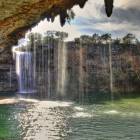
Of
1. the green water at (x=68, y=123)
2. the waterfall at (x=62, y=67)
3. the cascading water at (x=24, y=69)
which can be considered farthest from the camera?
the waterfall at (x=62, y=67)

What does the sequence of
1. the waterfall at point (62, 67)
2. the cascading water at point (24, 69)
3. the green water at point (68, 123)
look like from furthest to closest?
1. the waterfall at point (62, 67)
2. the cascading water at point (24, 69)
3. the green water at point (68, 123)

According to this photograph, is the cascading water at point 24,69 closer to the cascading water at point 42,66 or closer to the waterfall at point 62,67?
the cascading water at point 42,66

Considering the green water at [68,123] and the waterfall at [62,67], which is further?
the waterfall at [62,67]

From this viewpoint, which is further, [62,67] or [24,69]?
[62,67]

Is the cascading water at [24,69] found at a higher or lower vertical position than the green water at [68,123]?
higher

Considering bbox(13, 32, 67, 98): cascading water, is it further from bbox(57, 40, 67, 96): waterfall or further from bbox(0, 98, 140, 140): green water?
bbox(0, 98, 140, 140): green water

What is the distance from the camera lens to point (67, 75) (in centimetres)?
4806

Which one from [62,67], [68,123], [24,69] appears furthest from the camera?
[62,67]

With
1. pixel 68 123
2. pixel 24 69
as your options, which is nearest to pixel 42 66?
pixel 24 69

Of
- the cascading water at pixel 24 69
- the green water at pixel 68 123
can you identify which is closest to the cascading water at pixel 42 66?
the cascading water at pixel 24 69

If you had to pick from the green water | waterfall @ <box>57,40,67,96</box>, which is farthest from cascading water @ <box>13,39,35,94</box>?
the green water

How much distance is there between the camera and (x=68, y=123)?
2275 cm

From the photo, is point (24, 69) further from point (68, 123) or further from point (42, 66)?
point (68, 123)

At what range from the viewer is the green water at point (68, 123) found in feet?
63.3
